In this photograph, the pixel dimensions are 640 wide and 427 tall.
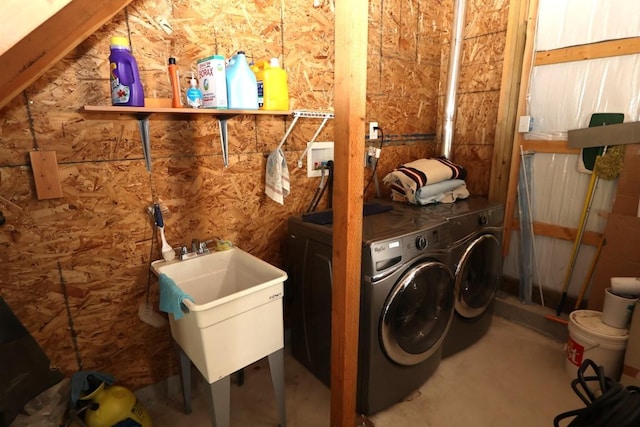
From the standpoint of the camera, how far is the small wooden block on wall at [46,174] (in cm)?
133

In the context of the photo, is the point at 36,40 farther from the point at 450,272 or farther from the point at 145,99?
the point at 450,272

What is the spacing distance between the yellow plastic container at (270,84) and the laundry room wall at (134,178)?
207 mm

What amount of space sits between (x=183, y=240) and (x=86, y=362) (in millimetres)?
688

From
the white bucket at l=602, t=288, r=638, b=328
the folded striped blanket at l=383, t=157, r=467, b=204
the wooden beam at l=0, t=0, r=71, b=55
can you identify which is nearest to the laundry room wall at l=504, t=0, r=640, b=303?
the white bucket at l=602, t=288, r=638, b=328

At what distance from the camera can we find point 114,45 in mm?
1307

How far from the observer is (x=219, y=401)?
1337 millimetres

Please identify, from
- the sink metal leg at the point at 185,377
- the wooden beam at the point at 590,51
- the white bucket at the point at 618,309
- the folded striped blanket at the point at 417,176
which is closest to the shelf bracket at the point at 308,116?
the folded striped blanket at the point at 417,176

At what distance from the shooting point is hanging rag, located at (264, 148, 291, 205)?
1.84 m

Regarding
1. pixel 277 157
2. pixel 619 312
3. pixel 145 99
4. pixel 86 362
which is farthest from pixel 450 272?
pixel 86 362

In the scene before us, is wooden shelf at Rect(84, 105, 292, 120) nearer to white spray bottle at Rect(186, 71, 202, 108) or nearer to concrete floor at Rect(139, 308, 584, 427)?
white spray bottle at Rect(186, 71, 202, 108)

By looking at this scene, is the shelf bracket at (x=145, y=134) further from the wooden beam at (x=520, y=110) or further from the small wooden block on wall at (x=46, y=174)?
the wooden beam at (x=520, y=110)

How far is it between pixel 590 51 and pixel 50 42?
2.72 meters

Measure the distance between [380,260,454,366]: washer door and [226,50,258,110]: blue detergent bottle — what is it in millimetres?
1078

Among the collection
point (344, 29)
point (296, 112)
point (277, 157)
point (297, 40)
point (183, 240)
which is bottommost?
point (183, 240)
